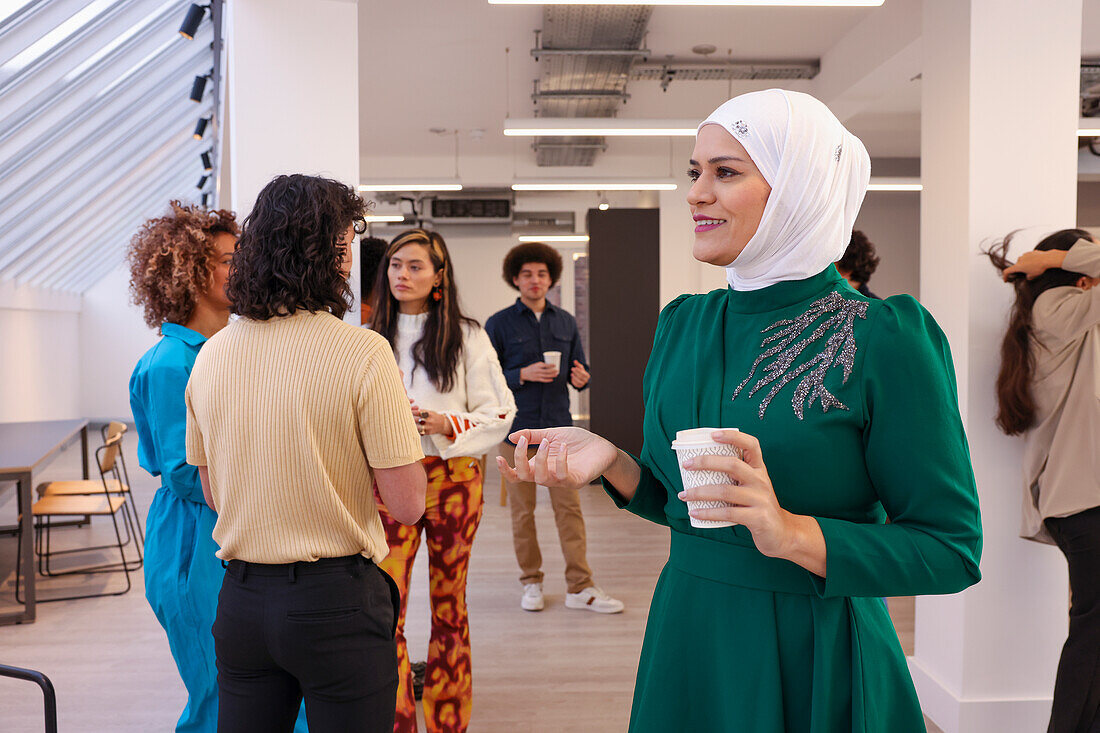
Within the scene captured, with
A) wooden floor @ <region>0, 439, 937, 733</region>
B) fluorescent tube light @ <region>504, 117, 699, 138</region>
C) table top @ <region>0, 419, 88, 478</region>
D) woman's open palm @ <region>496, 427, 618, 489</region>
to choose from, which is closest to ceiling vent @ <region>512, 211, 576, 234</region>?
fluorescent tube light @ <region>504, 117, 699, 138</region>

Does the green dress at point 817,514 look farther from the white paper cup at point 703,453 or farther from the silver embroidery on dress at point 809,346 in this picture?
the white paper cup at point 703,453

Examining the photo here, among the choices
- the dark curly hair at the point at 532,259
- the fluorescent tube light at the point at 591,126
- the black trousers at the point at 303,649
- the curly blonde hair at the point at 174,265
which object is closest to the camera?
the black trousers at the point at 303,649

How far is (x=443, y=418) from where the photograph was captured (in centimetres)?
254

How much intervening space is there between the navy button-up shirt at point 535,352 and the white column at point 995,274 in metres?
2.25

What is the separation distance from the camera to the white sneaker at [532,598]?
4.29 metres

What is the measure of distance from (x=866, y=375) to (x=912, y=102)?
768 centimetres

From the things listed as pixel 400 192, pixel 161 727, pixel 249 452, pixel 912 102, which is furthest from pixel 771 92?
pixel 400 192

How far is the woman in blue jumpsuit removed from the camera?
1.96 metres

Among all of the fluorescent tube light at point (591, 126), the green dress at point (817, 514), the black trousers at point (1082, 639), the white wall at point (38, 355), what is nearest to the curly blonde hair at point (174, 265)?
the green dress at point (817, 514)

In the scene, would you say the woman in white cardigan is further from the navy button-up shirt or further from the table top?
the table top

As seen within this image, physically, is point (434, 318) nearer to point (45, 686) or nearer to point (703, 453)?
point (45, 686)

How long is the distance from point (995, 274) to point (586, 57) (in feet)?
13.3

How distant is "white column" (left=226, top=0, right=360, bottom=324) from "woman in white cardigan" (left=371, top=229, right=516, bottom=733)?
190 mm

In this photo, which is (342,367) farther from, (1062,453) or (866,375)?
(1062,453)
